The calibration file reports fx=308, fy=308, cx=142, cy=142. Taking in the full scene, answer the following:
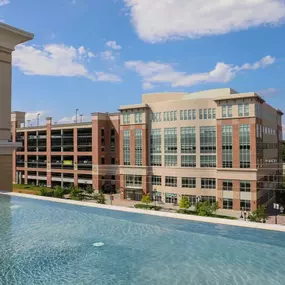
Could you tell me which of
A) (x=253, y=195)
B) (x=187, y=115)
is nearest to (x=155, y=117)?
(x=187, y=115)

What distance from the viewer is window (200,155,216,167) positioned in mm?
35094

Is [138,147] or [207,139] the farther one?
[138,147]

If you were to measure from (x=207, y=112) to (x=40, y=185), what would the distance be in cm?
3448

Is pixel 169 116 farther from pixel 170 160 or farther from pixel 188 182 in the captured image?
pixel 188 182

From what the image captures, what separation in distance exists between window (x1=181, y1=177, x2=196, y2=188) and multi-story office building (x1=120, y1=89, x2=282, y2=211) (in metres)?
0.12

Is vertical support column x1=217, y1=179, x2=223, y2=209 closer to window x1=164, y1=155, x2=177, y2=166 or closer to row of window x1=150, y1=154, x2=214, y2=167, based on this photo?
row of window x1=150, y1=154, x2=214, y2=167

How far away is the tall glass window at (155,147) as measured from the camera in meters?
39.1

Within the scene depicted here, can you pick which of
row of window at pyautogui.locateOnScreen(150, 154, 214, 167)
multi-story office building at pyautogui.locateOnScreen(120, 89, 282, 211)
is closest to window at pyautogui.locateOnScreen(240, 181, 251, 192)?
multi-story office building at pyautogui.locateOnScreen(120, 89, 282, 211)

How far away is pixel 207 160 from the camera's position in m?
35.4

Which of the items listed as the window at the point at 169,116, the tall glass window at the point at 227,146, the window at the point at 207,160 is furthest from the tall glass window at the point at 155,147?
the tall glass window at the point at 227,146

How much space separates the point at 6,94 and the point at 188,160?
26999mm

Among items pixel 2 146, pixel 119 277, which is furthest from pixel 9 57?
pixel 119 277

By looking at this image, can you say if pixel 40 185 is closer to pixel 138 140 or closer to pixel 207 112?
pixel 138 140

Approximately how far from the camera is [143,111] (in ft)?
131
